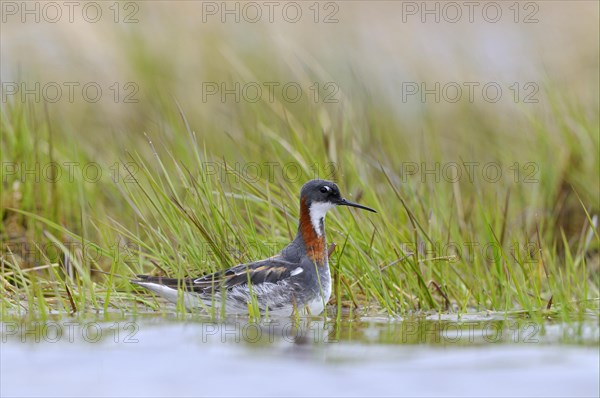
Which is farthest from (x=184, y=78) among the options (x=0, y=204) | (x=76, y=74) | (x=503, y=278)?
(x=503, y=278)

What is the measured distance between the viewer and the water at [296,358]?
4461mm

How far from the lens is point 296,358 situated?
4.94 meters

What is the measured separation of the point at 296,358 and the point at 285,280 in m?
1.54

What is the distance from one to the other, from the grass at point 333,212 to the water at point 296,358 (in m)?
0.26

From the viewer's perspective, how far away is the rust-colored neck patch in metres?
6.58

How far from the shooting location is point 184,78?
1144 cm
